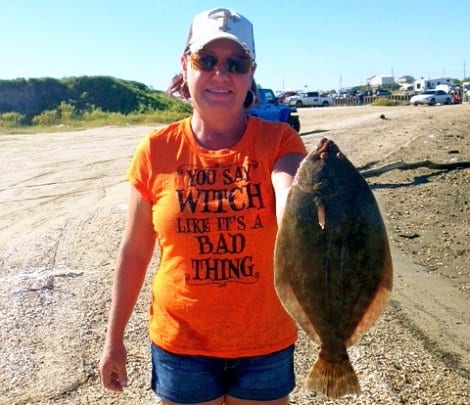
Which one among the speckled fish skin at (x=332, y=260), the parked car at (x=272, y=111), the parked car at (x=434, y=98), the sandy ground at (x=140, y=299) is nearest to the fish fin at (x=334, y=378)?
the speckled fish skin at (x=332, y=260)

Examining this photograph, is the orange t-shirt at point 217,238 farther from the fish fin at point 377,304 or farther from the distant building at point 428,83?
the distant building at point 428,83

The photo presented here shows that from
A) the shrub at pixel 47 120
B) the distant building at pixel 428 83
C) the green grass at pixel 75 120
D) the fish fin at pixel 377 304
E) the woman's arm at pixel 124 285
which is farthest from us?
the distant building at pixel 428 83

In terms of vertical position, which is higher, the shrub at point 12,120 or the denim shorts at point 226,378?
the denim shorts at point 226,378

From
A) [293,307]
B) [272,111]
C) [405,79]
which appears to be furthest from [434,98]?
[405,79]

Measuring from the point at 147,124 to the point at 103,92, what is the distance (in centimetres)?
2111

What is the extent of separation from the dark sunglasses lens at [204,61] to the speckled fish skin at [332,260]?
59 centimetres

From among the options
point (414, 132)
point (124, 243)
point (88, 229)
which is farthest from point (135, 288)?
point (414, 132)

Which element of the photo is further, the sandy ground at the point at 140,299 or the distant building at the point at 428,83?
the distant building at the point at 428,83

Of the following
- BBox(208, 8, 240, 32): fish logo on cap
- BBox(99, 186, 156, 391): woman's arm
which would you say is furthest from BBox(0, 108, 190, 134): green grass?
BBox(208, 8, 240, 32): fish logo on cap

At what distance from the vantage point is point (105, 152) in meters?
21.5

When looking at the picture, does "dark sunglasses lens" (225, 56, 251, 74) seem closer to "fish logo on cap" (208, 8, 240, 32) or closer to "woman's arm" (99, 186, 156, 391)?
"fish logo on cap" (208, 8, 240, 32)

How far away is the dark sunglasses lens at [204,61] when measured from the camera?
2.50m

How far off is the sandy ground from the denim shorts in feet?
6.51

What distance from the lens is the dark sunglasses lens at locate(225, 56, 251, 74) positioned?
2500mm
